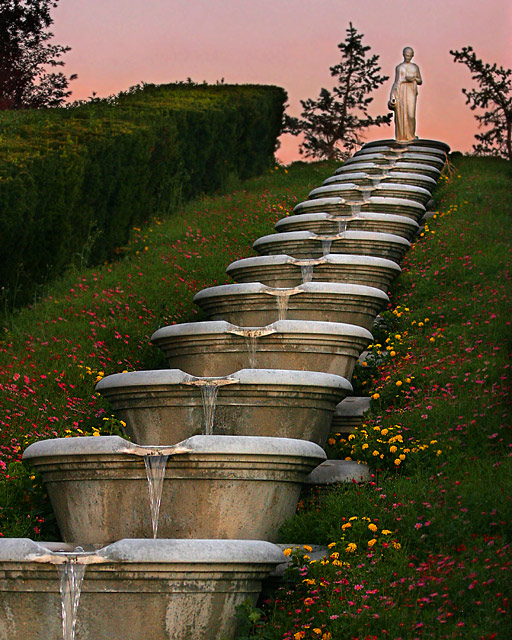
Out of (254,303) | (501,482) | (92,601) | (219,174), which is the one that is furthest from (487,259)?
(219,174)

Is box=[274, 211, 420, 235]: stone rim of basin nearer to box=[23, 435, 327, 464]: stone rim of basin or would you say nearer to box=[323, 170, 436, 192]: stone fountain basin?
box=[323, 170, 436, 192]: stone fountain basin

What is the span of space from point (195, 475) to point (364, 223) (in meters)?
6.14

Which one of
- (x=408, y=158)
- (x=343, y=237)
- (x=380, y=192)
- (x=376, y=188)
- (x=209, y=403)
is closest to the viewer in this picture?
(x=209, y=403)

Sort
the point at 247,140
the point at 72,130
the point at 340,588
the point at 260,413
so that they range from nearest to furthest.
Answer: the point at 340,588 < the point at 260,413 < the point at 72,130 < the point at 247,140

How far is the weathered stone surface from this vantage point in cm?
638

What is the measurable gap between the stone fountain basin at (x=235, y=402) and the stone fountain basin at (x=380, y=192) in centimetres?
677

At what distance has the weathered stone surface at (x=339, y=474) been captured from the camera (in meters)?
6.38

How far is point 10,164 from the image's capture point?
A: 32.2ft

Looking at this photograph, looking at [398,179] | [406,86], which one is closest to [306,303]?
[398,179]

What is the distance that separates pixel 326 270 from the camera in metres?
9.25

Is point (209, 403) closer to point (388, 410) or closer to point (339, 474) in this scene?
point (339, 474)

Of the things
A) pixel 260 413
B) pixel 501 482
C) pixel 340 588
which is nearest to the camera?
pixel 340 588

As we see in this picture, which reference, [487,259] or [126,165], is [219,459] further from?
[126,165]

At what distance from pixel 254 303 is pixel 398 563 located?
362 cm
